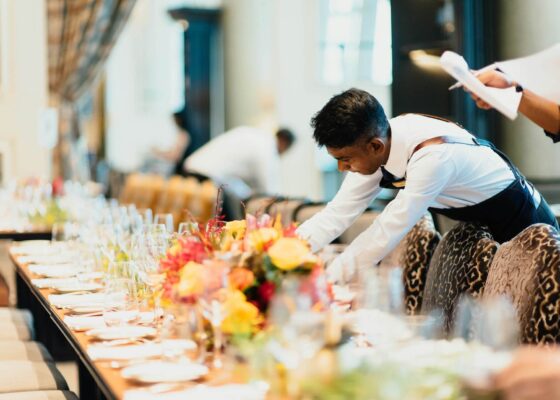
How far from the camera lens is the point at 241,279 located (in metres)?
2.21

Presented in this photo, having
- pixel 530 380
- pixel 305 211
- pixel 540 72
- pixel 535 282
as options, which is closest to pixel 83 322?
pixel 535 282

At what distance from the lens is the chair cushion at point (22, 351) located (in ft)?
12.2

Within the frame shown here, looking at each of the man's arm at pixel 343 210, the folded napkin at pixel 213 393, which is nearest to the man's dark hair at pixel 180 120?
the man's arm at pixel 343 210

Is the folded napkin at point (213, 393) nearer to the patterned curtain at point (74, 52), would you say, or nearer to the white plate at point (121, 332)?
the white plate at point (121, 332)

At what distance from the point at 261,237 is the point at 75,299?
3.75 ft

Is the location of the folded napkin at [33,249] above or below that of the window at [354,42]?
below

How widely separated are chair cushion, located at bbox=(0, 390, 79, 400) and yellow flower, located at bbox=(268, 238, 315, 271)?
1.13 meters

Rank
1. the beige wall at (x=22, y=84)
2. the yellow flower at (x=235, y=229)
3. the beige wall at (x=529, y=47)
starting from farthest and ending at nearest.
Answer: the beige wall at (x=22, y=84), the beige wall at (x=529, y=47), the yellow flower at (x=235, y=229)

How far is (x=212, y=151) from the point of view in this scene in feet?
27.2

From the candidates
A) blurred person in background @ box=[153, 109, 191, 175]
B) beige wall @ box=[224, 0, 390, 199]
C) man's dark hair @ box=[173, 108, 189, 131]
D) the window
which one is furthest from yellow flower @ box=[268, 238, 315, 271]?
man's dark hair @ box=[173, 108, 189, 131]

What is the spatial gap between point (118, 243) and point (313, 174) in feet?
21.6

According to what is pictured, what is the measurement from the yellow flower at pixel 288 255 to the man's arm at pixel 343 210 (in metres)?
1.27

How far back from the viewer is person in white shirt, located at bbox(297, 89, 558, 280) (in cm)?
301

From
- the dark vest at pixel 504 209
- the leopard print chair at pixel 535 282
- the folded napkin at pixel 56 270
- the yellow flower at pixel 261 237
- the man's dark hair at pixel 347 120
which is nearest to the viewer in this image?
the yellow flower at pixel 261 237
